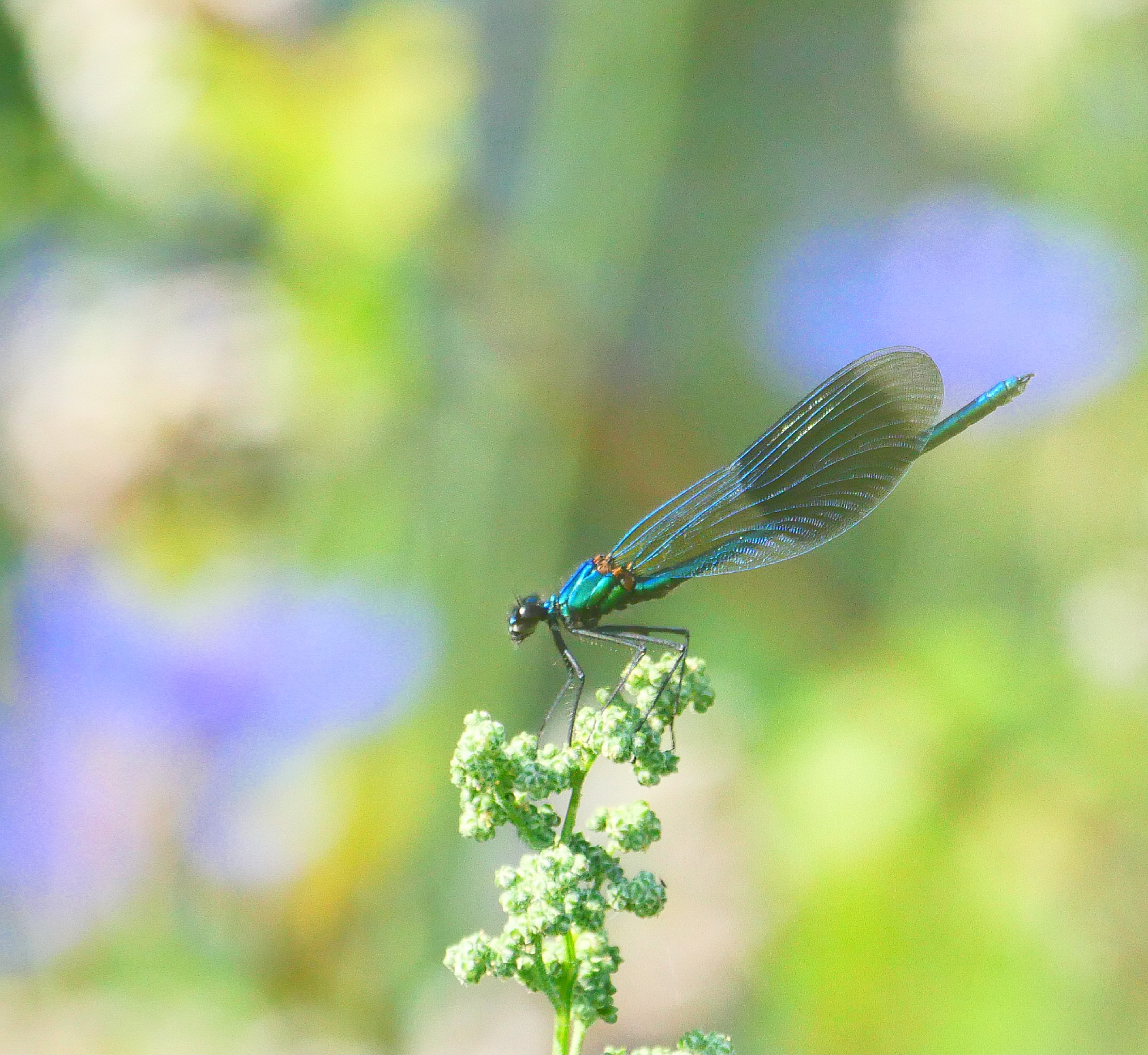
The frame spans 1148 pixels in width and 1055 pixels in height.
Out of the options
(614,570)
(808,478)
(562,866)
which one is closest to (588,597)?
(614,570)

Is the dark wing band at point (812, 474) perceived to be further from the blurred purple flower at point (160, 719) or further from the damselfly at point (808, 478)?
the blurred purple flower at point (160, 719)

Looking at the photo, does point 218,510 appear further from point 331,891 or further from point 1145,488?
point 1145,488

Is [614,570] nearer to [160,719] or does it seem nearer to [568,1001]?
[568,1001]

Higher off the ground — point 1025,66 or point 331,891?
point 1025,66

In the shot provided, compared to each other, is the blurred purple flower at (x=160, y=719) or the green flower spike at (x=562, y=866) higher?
the blurred purple flower at (x=160, y=719)

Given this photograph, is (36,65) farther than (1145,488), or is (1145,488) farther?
(36,65)

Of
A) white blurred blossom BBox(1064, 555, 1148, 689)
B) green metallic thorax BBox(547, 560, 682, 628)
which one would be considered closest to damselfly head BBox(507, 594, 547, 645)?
green metallic thorax BBox(547, 560, 682, 628)

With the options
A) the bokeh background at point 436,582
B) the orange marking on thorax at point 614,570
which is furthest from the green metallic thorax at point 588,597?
the bokeh background at point 436,582

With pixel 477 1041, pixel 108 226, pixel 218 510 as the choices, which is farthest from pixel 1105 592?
pixel 108 226
